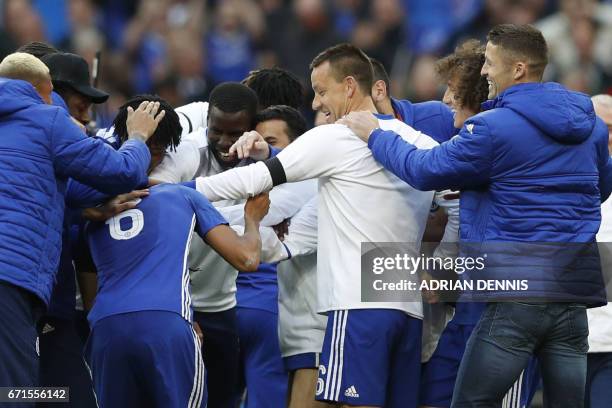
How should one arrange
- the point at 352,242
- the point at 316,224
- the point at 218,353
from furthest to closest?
1. the point at 218,353
2. the point at 316,224
3. the point at 352,242

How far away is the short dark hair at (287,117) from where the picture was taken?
6543 mm

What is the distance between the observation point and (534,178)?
5234 millimetres

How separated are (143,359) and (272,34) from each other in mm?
7969

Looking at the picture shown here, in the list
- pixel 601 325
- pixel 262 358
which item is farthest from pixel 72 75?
pixel 601 325

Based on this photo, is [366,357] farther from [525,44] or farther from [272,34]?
[272,34]

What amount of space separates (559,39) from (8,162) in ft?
26.6

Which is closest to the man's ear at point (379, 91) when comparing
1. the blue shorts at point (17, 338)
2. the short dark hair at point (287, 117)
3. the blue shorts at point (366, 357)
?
the short dark hair at point (287, 117)

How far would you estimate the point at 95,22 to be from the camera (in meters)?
13.2

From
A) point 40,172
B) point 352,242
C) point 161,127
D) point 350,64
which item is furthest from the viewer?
point 350,64

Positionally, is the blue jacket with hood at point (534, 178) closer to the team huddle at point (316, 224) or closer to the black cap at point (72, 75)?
the team huddle at point (316, 224)

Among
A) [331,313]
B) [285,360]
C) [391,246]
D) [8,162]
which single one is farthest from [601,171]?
[8,162]

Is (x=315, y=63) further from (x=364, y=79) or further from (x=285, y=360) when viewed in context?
(x=285, y=360)

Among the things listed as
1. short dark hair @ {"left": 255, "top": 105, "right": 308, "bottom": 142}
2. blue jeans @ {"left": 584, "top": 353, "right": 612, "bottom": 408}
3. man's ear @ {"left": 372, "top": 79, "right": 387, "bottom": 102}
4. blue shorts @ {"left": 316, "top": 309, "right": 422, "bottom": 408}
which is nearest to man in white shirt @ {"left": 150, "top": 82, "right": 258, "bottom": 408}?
short dark hair @ {"left": 255, "top": 105, "right": 308, "bottom": 142}

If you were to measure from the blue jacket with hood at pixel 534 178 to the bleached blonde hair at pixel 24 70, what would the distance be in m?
1.82
